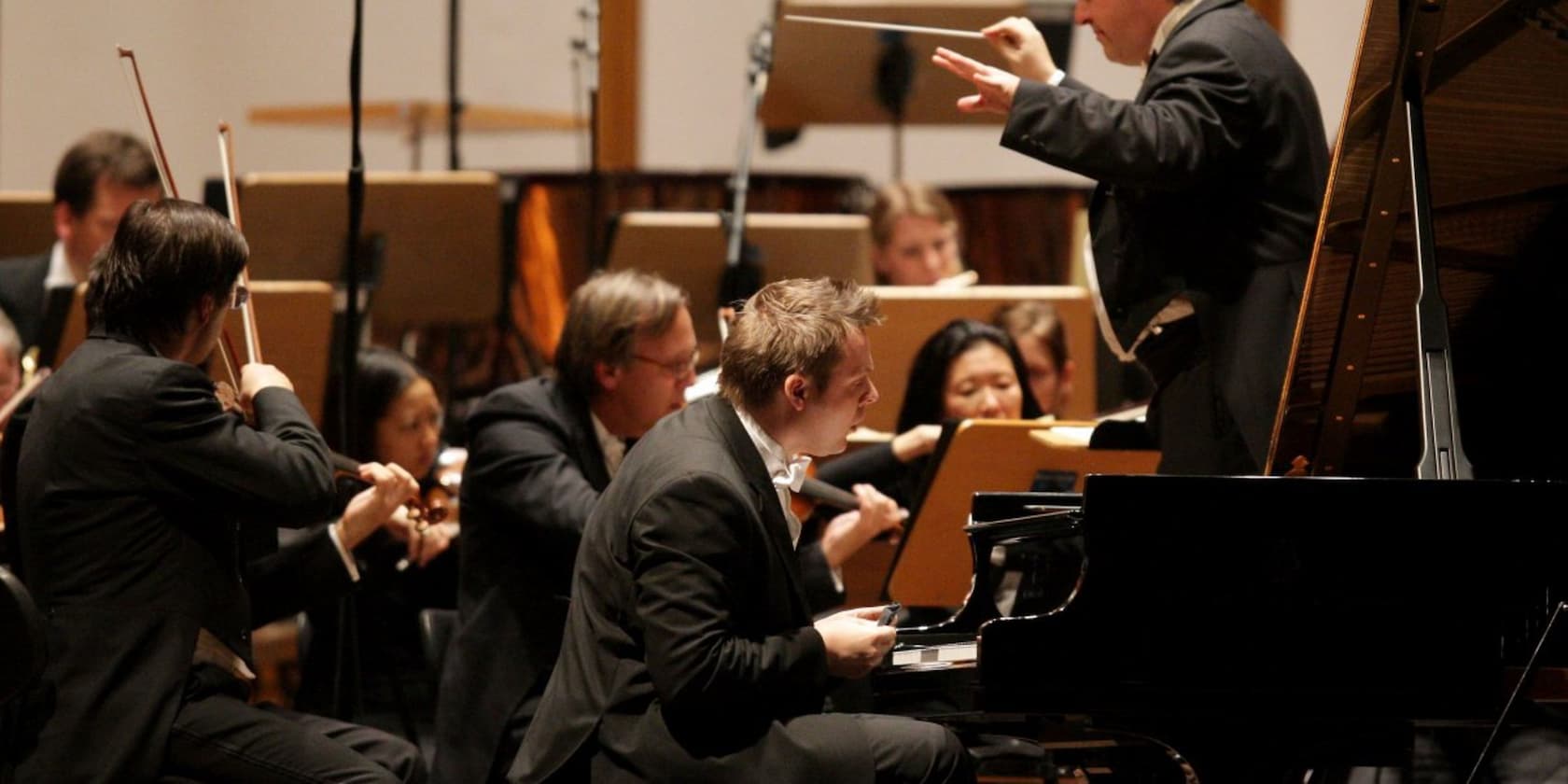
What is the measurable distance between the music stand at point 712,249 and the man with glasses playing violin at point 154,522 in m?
2.44

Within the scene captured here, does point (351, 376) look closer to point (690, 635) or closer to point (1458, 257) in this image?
point (690, 635)

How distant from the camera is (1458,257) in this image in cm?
282

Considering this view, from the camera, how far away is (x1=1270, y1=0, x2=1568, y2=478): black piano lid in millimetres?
2686

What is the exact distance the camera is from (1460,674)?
100 inches

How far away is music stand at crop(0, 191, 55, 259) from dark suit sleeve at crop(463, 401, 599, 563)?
250 cm

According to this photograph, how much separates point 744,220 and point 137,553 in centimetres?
265

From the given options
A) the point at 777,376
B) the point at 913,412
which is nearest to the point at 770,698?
the point at 777,376

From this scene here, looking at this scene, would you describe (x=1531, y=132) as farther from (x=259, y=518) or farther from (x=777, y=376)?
(x=259, y=518)

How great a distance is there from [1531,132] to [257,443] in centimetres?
191

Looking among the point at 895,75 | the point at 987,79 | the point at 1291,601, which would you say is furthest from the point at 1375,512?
the point at 895,75

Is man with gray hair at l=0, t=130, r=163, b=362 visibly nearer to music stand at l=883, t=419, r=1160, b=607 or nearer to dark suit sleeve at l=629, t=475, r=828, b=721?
music stand at l=883, t=419, r=1160, b=607

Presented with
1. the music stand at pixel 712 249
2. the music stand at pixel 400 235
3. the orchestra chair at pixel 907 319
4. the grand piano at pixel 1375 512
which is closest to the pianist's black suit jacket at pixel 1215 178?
the grand piano at pixel 1375 512

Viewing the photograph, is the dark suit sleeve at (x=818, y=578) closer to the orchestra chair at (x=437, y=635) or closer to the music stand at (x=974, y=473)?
the music stand at (x=974, y=473)

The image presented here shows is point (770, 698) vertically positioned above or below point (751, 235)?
below
